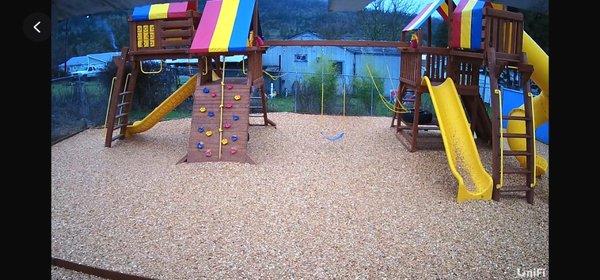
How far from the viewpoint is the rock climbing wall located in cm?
617

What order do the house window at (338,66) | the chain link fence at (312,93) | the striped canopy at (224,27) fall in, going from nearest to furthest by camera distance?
the striped canopy at (224,27), the chain link fence at (312,93), the house window at (338,66)

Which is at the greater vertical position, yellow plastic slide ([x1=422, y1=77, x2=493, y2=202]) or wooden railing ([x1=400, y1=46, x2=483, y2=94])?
wooden railing ([x1=400, y1=46, x2=483, y2=94])

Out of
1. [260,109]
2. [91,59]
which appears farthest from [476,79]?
[91,59]

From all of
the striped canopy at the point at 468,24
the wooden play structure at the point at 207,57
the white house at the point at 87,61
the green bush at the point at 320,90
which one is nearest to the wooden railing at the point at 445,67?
the striped canopy at the point at 468,24

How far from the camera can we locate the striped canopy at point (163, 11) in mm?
7109

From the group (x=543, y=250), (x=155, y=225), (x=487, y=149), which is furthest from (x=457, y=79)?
(x=155, y=225)

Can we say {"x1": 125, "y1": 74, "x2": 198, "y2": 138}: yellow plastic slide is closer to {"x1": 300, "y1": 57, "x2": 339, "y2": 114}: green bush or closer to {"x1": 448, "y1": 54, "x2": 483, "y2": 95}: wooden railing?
{"x1": 448, "y1": 54, "x2": 483, "y2": 95}: wooden railing

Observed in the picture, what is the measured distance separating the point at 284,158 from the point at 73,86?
187 inches

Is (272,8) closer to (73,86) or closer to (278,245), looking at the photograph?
(73,86)

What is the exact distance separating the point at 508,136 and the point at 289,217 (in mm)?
2371

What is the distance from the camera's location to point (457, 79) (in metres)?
6.95

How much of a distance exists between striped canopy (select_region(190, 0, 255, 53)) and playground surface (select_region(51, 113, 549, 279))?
153 centimetres

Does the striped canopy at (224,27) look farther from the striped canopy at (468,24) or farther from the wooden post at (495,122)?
the wooden post at (495,122)

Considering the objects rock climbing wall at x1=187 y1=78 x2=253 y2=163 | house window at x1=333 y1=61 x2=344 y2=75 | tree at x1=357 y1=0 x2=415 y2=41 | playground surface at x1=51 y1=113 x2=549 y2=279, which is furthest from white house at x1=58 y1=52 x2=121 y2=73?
tree at x1=357 y1=0 x2=415 y2=41
